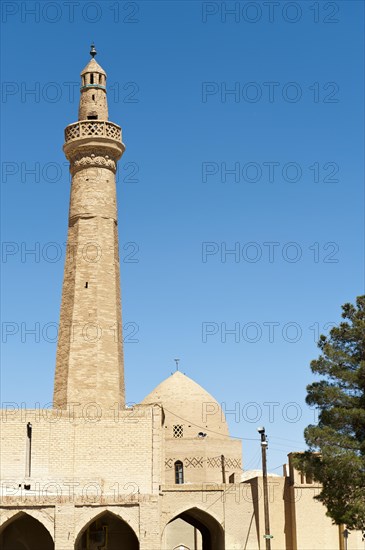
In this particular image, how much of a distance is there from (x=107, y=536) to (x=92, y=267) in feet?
34.8

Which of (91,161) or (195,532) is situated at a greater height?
(91,161)

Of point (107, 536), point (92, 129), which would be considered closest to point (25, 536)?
point (107, 536)

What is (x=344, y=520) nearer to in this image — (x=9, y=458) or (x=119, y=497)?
(x=119, y=497)

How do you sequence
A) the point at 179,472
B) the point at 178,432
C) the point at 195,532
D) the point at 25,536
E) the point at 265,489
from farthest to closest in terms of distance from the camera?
the point at 195,532 < the point at 178,432 < the point at 179,472 < the point at 25,536 < the point at 265,489

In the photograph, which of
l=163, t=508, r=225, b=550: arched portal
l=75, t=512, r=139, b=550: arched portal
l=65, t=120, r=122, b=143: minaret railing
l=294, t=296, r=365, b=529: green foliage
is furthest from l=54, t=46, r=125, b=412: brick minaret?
l=294, t=296, r=365, b=529: green foliage

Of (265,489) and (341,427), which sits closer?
(341,427)

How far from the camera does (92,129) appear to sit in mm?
36562

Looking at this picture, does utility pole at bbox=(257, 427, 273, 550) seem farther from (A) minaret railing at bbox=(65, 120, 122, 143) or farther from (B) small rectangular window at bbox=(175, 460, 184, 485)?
(A) minaret railing at bbox=(65, 120, 122, 143)

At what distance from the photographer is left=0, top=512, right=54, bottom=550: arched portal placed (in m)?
33.4

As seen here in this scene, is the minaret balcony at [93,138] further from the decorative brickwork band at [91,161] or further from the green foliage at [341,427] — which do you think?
the green foliage at [341,427]

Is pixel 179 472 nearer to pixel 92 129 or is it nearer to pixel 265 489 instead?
pixel 265 489

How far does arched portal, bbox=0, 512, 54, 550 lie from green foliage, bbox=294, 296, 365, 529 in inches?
460

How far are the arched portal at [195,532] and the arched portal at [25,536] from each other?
198 inches

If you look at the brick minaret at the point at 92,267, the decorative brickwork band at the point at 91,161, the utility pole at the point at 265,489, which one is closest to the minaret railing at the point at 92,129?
the brick minaret at the point at 92,267
